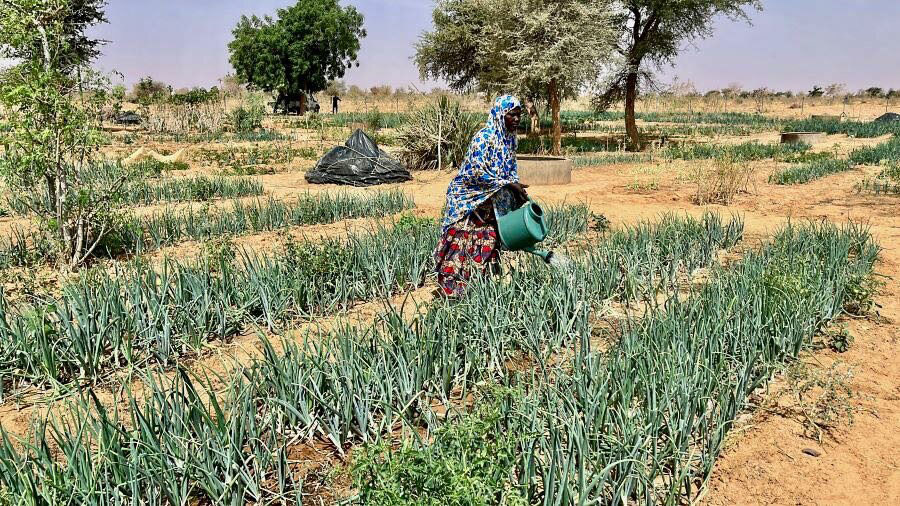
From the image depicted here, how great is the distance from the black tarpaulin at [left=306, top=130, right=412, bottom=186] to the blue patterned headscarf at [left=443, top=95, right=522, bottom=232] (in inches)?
283

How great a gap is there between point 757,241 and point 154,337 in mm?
5439

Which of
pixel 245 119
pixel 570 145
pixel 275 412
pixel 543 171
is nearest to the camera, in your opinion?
pixel 275 412

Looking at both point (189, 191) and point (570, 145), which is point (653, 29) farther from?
point (189, 191)

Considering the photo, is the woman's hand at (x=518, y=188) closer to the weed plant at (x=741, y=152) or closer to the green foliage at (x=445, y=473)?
the green foliage at (x=445, y=473)

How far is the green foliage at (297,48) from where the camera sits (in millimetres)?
36250

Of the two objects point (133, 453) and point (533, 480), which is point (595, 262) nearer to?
point (533, 480)

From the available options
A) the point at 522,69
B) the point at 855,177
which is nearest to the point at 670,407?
the point at 855,177

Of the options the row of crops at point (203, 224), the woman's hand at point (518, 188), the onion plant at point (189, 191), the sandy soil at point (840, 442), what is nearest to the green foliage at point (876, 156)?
the sandy soil at point (840, 442)

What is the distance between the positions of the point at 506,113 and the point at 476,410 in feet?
7.50

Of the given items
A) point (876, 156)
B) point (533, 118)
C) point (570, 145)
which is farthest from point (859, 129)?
point (533, 118)

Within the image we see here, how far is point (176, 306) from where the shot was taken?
11.5 feet

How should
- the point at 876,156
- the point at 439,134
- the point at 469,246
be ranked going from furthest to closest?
the point at 439,134, the point at 876,156, the point at 469,246

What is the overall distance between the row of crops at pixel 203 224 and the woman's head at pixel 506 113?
311cm

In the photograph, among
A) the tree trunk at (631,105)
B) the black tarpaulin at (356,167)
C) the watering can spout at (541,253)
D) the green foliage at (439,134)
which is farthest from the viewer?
the tree trunk at (631,105)
